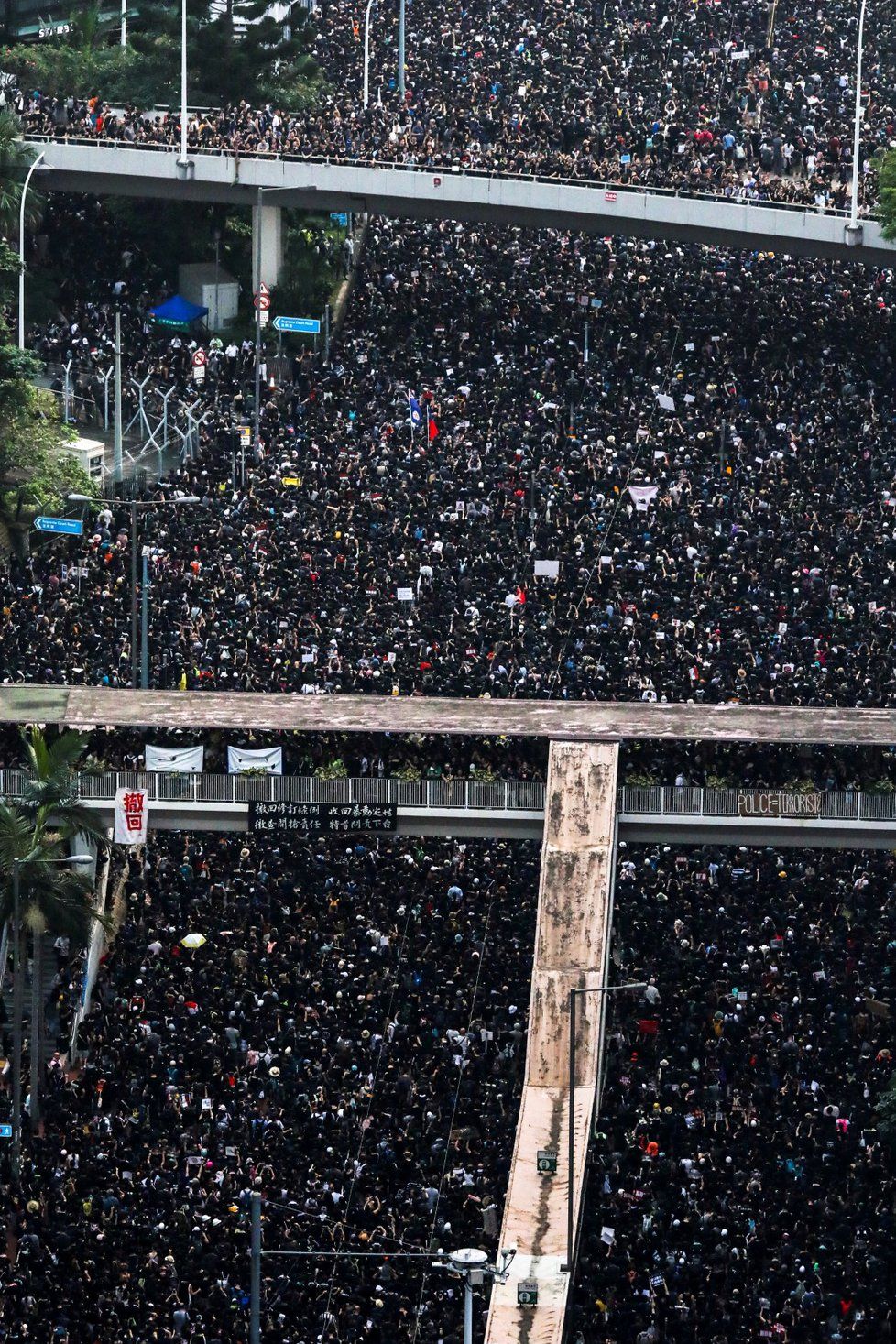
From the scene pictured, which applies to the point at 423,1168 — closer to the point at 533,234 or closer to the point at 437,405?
the point at 437,405

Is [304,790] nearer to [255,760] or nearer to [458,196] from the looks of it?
[255,760]

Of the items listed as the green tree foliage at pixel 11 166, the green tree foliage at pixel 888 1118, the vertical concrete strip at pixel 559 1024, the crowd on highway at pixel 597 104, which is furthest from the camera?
the crowd on highway at pixel 597 104

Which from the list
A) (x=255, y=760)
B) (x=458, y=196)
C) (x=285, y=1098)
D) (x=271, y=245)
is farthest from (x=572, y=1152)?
(x=271, y=245)

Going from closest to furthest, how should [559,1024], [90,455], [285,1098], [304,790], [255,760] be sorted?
[285,1098] < [559,1024] < [304,790] < [255,760] < [90,455]

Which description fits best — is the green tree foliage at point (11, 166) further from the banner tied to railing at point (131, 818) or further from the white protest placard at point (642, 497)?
the banner tied to railing at point (131, 818)

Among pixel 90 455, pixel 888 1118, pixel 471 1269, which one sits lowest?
pixel 888 1118

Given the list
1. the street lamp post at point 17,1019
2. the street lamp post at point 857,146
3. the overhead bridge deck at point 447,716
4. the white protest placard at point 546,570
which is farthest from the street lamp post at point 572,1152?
the street lamp post at point 857,146

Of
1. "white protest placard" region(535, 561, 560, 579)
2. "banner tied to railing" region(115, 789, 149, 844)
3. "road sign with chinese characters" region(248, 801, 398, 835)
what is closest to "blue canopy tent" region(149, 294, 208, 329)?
"white protest placard" region(535, 561, 560, 579)

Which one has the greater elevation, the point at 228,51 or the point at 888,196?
the point at 228,51
